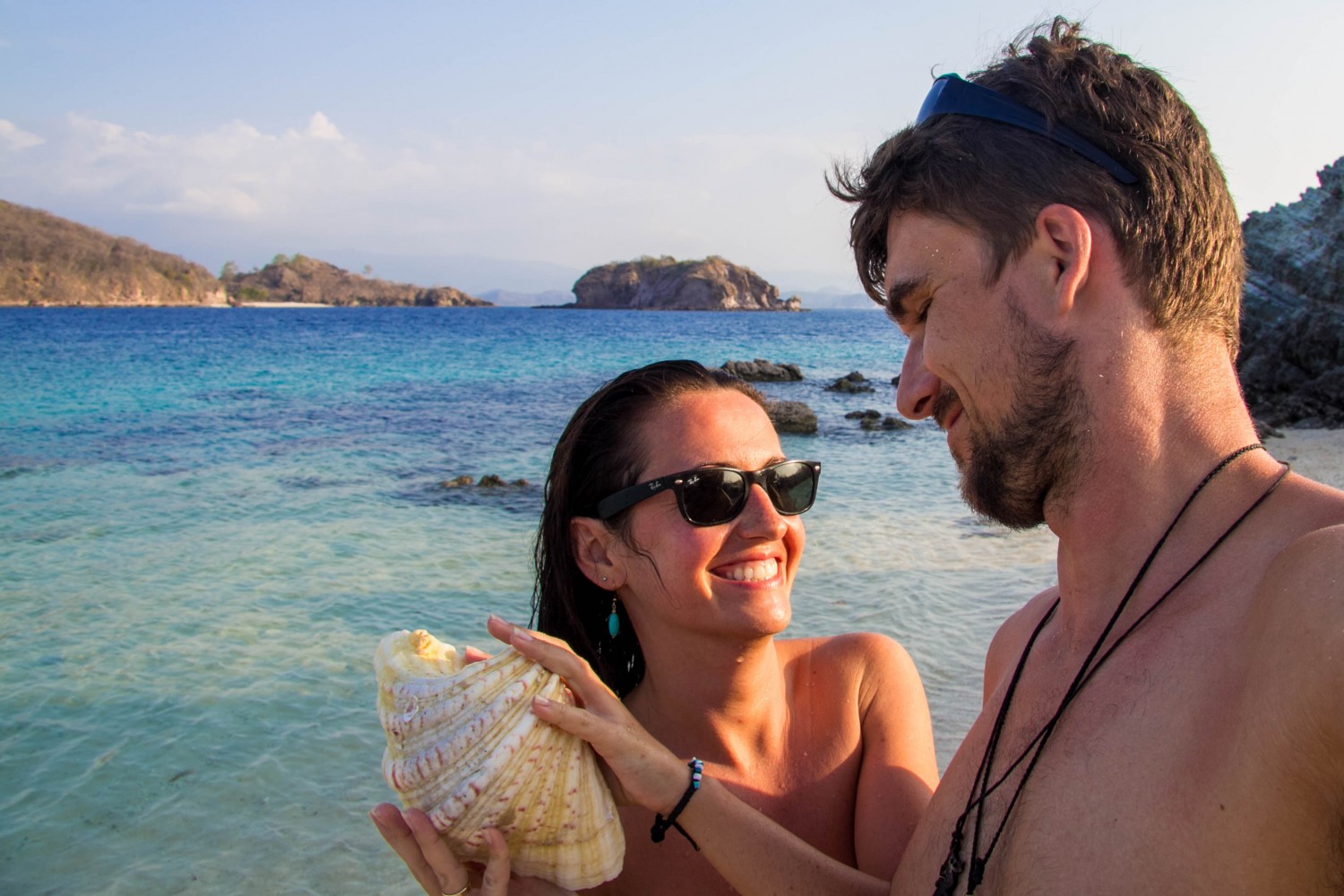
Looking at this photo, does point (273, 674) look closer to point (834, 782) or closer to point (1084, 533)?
point (834, 782)

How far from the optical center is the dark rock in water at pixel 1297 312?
1541 centimetres

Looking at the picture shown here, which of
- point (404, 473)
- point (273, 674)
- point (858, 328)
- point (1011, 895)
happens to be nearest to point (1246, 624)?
point (1011, 895)

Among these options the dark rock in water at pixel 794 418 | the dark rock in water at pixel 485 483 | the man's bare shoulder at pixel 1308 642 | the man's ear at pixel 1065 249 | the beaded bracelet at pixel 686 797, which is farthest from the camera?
the dark rock in water at pixel 794 418

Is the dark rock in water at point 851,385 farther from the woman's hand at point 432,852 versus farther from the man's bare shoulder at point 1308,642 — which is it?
the man's bare shoulder at point 1308,642

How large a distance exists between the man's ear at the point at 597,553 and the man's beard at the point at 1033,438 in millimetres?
1010

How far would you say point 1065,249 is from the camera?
5.77 ft

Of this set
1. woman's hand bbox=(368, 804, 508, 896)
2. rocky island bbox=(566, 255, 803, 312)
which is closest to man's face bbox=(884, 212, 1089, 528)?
woman's hand bbox=(368, 804, 508, 896)

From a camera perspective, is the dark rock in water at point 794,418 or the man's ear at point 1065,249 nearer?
the man's ear at point 1065,249

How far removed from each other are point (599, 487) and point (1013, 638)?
3.75 feet

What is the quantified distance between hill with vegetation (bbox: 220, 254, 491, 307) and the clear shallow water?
104305 mm

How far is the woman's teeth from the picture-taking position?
94.1 inches

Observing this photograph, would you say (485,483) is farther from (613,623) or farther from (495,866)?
(495,866)

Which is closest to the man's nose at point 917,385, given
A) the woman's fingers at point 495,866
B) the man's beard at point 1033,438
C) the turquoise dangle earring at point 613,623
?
the man's beard at point 1033,438

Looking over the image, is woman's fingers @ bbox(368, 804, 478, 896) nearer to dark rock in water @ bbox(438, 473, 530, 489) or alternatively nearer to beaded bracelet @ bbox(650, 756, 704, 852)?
beaded bracelet @ bbox(650, 756, 704, 852)
